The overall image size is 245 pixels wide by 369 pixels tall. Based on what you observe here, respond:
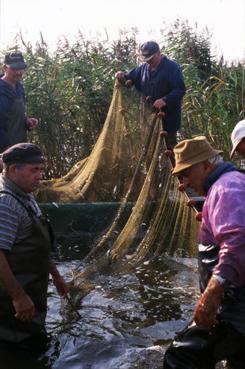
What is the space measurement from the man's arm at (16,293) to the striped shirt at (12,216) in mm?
108

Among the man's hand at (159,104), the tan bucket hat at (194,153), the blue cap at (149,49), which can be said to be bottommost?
the tan bucket hat at (194,153)

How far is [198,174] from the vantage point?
3.01 meters

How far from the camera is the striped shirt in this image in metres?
3.26

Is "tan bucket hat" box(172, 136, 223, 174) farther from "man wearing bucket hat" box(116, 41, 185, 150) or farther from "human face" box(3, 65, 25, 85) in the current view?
"human face" box(3, 65, 25, 85)

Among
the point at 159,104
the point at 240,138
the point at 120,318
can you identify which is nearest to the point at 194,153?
the point at 240,138

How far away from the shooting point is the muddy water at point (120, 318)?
146 inches

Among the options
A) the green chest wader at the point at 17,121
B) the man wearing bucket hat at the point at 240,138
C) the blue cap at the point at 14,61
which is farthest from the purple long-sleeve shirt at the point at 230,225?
the green chest wader at the point at 17,121

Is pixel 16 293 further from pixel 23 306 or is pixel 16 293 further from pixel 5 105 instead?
pixel 5 105

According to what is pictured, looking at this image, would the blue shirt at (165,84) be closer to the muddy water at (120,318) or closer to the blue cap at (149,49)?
the blue cap at (149,49)

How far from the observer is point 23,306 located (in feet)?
10.8

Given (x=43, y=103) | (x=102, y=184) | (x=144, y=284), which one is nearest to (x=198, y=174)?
(x=144, y=284)

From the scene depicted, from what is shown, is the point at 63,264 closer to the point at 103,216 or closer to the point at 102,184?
the point at 103,216

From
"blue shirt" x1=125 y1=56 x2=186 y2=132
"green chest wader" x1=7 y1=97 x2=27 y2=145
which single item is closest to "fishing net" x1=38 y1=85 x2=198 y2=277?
"blue shirt" x1=125 y1=56 x2=186 y2=132

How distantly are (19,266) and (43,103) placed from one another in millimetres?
4942
